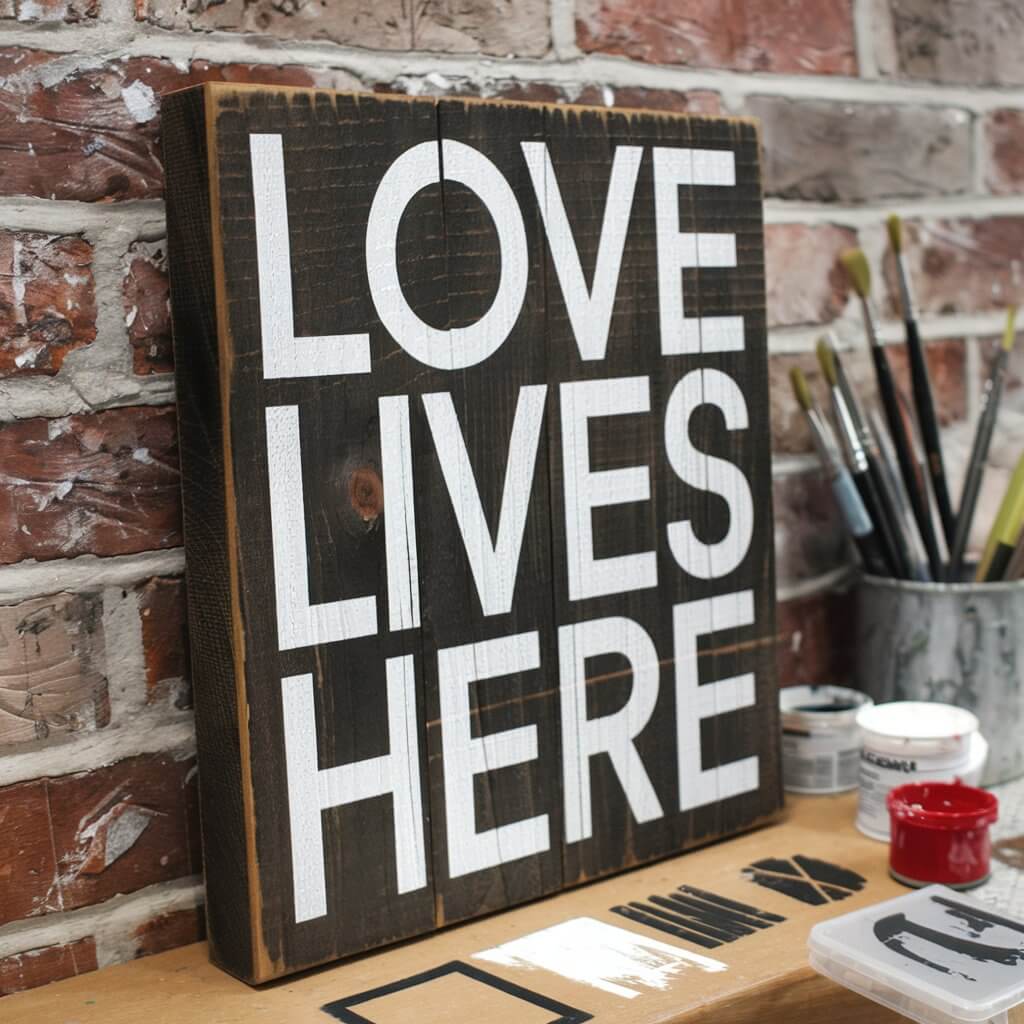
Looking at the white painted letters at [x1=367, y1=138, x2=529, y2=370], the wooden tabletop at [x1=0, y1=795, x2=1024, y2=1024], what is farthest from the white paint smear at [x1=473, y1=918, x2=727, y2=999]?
the white painted letters at [x1=367, y1=138, x2=529, y2=370]

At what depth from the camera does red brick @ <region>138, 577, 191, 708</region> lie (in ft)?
1.89

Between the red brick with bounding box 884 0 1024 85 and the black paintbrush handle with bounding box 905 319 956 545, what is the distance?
0.62ft

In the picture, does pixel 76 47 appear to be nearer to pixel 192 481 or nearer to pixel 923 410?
pixel 192 481

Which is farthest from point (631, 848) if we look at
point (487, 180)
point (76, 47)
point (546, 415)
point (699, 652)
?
point (76, 47)

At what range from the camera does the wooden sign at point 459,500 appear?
1.75ft

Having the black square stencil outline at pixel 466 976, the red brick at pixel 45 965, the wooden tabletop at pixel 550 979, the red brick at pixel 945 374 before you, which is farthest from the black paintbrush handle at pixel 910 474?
the red brick at pixel 45 965

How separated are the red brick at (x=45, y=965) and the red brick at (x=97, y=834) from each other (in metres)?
0.02

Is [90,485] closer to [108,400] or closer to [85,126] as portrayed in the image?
[108,400]

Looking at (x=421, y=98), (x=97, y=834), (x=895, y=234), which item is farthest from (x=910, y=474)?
(x=97, y=834)

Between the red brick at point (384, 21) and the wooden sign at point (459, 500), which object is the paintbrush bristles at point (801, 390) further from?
the red brick at point (384, 21)

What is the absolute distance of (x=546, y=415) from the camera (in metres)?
0.61

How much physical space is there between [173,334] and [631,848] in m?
0.32

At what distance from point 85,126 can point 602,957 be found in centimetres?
39

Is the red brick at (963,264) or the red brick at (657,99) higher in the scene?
the red brick at (657,99)
